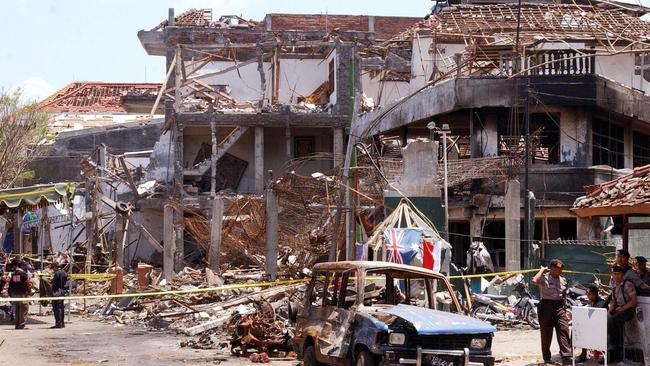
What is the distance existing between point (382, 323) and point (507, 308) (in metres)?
12.0

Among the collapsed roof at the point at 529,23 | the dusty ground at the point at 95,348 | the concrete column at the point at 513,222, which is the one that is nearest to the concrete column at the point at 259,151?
the collapsed roof at the point at 529,23

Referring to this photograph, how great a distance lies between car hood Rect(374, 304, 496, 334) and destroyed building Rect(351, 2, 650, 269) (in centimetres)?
1823

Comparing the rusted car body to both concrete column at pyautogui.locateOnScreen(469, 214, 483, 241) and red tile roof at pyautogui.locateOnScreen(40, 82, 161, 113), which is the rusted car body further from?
red tile roof at pyautogui.locateOnScreen(40, 82, 161, 113)

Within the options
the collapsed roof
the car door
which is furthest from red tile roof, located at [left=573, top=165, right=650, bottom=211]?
the collapsed roof

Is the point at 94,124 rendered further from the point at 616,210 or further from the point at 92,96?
the point at 616,210

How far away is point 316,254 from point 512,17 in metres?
13.0

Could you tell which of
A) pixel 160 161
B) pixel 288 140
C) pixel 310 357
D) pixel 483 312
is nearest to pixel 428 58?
pixel 288 140

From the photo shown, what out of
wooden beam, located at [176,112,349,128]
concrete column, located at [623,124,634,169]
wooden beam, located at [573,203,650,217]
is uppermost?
wooden beam, located at [176,112,349,128]

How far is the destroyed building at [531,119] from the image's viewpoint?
33.0 m

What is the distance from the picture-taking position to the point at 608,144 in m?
35.5

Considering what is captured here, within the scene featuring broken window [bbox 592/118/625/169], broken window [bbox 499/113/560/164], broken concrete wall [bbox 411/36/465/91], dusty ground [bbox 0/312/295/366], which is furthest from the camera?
broken concrete wall [bbox 411/36/465/91]

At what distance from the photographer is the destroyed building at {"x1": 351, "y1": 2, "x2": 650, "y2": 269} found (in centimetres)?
3296

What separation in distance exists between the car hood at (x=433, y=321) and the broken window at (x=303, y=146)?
32.9 meters

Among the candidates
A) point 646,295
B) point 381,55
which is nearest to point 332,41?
point 381,55
